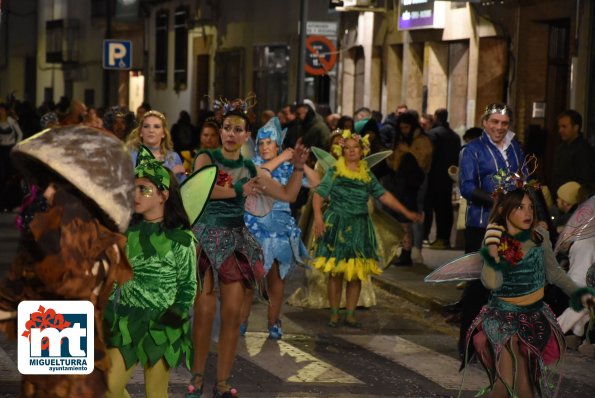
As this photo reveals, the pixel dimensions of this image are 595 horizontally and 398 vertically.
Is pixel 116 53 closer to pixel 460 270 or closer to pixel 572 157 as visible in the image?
pixel 572 157

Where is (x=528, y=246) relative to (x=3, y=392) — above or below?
above

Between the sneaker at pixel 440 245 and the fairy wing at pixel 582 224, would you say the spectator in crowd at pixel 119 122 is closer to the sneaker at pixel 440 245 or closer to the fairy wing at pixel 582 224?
the sneaker at pixel 440 245

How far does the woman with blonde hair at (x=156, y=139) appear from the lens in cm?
1102

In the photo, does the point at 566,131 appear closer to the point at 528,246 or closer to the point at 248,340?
the point at 248,340

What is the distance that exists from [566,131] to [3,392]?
23.2 ft

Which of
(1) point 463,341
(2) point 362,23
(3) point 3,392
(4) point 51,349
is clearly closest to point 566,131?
(1) point 463,341

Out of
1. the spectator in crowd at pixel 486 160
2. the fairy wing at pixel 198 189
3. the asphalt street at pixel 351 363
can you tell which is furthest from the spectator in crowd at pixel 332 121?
the fairy wing at pixel 198 189

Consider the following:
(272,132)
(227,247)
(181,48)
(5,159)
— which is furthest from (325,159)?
(181,48)

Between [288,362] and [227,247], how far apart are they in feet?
4.92

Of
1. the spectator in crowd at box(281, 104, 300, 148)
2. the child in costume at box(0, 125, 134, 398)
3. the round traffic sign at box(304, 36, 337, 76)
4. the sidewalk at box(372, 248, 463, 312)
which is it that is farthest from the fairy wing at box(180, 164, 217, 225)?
the round traffic sign at box(304, 36, 337, 76)

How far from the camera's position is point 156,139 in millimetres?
11055

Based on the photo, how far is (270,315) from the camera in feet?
35.8

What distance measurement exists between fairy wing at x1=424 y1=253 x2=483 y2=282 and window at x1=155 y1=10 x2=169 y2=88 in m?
37.0

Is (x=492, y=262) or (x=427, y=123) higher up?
(x=427, y=123)
